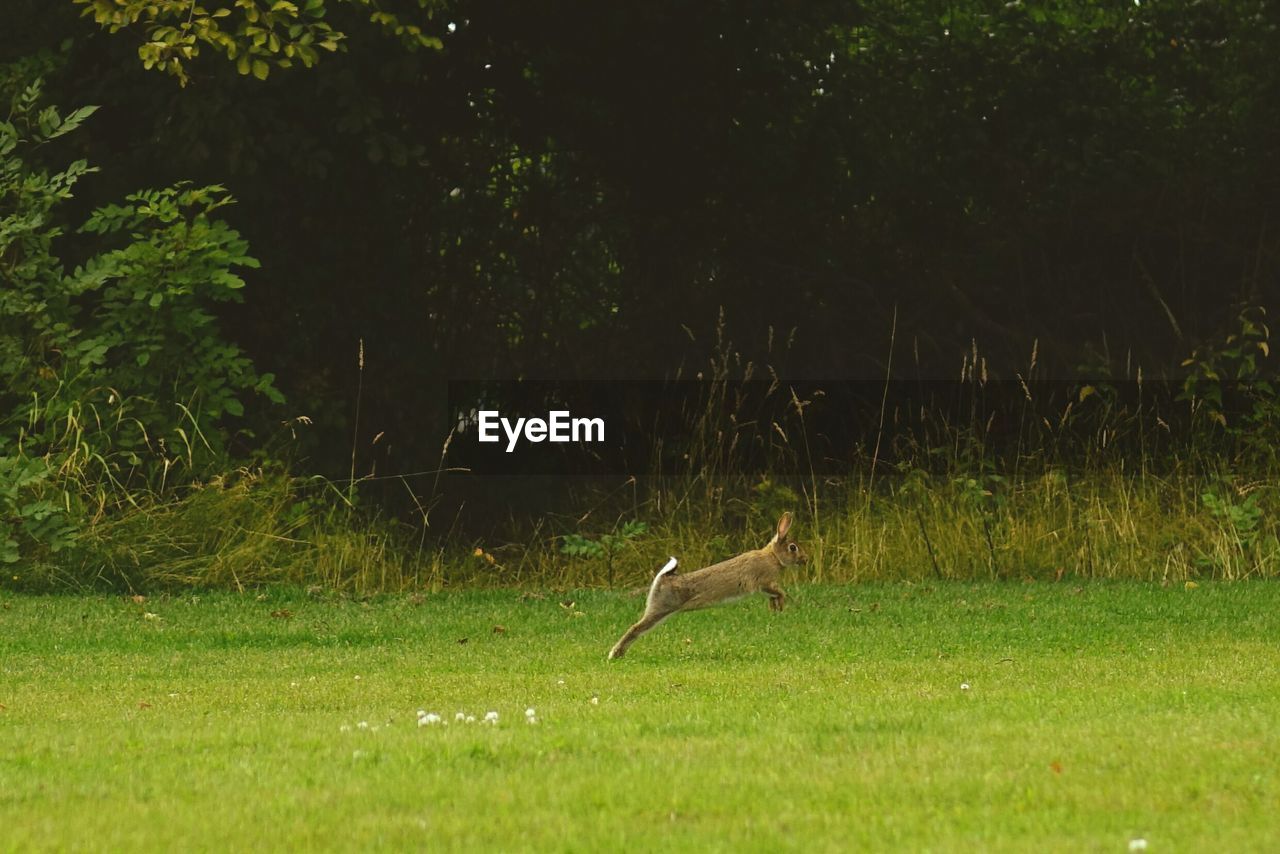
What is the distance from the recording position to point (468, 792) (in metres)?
6.10

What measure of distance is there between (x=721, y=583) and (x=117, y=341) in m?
6.82

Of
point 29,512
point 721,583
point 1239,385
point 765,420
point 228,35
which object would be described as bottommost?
point 29,512

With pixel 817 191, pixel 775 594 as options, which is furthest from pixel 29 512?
pixel 817 191

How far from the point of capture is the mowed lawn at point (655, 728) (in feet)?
18.4

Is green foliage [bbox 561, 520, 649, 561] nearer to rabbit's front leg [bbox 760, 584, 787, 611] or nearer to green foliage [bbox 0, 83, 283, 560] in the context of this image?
green foliage [bbox 0, 83, 283, 560]

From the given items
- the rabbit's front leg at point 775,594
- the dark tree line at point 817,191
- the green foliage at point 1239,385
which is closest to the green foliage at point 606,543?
the dark tree line at point 817,191

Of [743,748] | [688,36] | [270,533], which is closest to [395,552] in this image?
[270,533]

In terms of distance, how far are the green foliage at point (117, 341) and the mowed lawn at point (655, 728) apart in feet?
7.24

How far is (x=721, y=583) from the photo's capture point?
9.80 metres

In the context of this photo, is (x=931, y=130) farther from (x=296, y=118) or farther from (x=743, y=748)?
(x=743, y=748)

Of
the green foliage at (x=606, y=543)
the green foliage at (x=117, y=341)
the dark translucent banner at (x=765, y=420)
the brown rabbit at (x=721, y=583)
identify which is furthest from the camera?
the dark translucent banner at (x=765, y=420)

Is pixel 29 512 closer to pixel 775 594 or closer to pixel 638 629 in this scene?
pixel 638 629

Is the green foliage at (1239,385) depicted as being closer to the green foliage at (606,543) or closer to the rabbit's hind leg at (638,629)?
the green foliage at (606,543)

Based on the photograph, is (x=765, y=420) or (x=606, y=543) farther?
(x=765, y=420)
